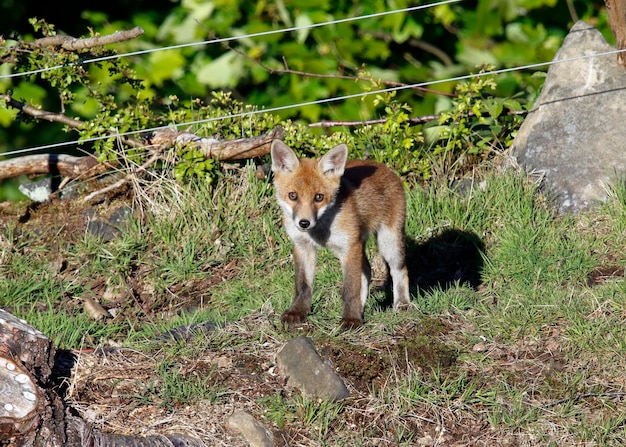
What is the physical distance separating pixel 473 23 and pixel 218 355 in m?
6.67

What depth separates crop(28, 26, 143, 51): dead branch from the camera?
604cm

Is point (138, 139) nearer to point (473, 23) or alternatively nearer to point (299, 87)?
point (299, 87)

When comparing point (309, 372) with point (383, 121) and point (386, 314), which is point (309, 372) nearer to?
point (386, 314)

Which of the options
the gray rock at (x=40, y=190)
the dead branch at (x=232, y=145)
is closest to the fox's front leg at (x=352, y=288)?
the dead branch at (x=232, y=145)

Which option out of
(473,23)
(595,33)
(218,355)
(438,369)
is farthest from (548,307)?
(473,23)

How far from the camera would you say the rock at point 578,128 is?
24.3 feet

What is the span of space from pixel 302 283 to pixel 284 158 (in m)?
0.88

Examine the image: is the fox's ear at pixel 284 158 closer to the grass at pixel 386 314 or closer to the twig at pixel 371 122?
the grass at pixel 386 314

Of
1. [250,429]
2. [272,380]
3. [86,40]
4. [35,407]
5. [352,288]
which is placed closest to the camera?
[35,407]

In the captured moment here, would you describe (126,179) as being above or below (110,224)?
above

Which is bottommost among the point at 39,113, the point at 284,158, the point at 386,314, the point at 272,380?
the point at 272,380

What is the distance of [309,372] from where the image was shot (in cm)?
500

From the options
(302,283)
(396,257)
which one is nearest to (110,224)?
(302,283)

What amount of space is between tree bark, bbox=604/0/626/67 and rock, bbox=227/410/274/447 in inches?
193
